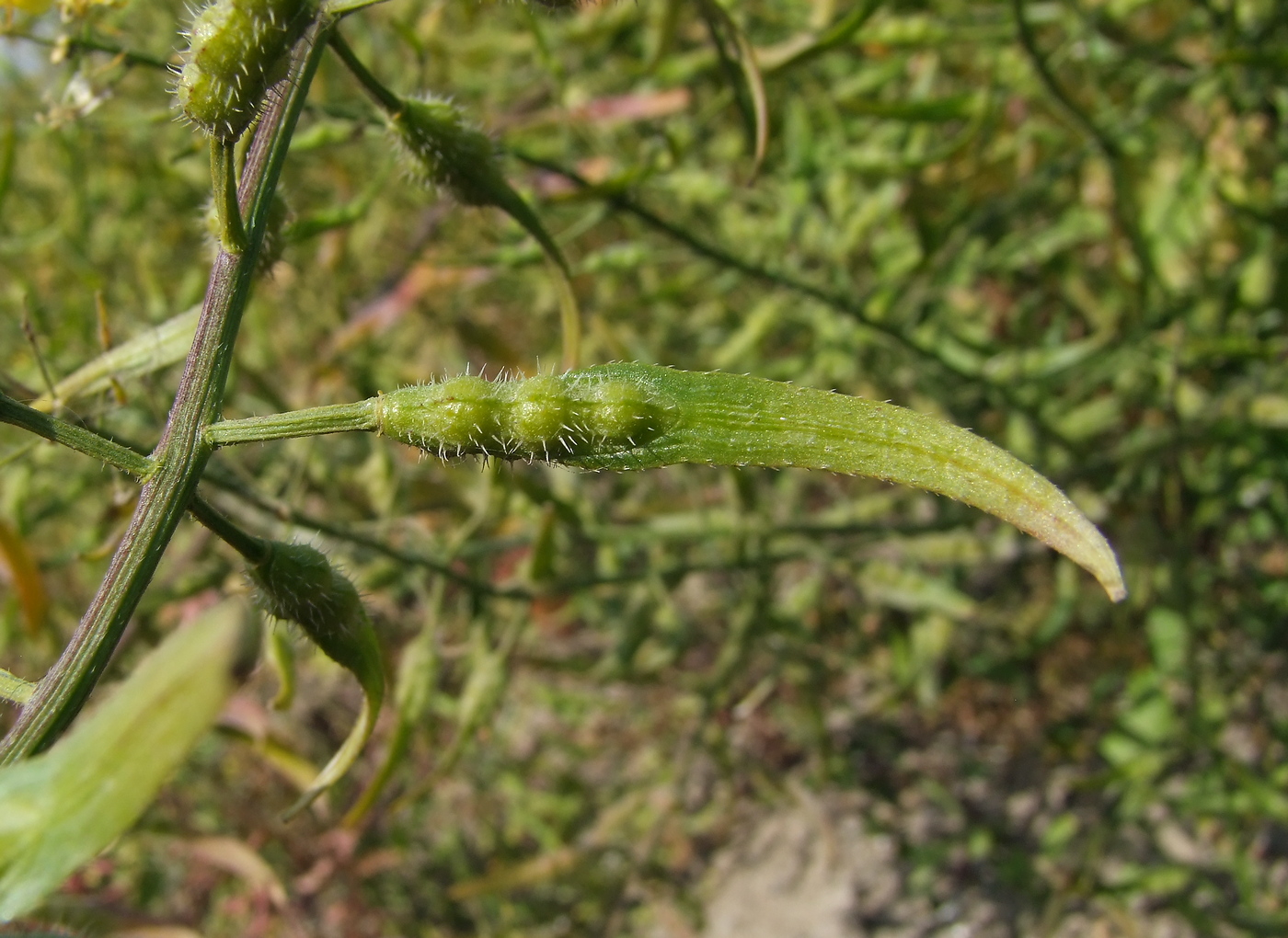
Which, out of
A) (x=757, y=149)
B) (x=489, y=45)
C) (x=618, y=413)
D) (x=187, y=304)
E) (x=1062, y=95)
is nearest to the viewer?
(x=618, y=413)

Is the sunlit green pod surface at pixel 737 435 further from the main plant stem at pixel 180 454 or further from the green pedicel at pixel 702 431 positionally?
the main plant stem at pixel 180 454

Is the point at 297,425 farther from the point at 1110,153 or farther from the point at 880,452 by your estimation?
the point at 1110,153

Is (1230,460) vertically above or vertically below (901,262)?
below

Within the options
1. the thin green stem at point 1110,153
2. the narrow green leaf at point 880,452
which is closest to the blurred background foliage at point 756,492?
the thin green stem at point 1110,153

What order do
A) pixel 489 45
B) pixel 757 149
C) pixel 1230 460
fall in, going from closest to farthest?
pixel 757 149
pixel 1230 460
pixel 489 45

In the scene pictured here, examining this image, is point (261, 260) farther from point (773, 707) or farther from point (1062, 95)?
point (773, 707)

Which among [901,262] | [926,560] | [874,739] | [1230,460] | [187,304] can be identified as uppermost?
[901,262]

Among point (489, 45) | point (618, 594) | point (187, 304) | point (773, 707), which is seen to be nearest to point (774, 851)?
point (773, 707)

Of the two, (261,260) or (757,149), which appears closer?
(261,260)
